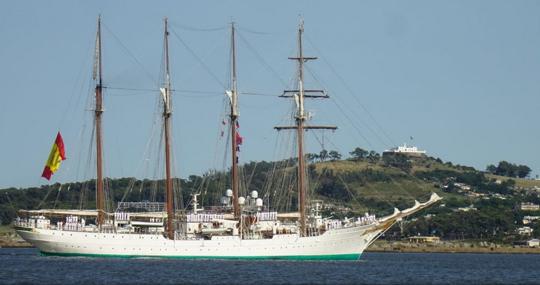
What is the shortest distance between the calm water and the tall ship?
235cm

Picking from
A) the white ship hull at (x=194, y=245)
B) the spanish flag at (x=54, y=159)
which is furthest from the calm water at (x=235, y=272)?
the spanish flag at (x=54, y=159)

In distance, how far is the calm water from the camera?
10544cm

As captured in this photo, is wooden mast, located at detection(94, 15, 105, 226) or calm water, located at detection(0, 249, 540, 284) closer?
calm water, located at detection(0, 249, 540, 284)

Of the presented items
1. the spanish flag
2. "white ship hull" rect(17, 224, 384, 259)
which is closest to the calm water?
"white ship hull" rect(17, 224, 384, 259)

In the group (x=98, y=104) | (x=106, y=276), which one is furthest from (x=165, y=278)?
(x=98, y=104)

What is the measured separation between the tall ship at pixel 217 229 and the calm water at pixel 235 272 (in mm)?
2349

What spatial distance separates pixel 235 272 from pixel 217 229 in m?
27.0

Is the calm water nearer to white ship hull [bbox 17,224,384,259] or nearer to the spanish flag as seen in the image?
white ship hull [bbox 17,224,384,259]

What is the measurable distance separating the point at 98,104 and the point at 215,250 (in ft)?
73.2

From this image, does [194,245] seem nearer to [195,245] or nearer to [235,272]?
[195,245]

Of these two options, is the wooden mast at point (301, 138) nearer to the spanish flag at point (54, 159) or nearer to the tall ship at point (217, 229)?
the tall ship at point (217, 229)

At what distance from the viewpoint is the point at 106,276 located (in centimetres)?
10869

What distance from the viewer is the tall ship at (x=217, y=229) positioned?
14062 cm

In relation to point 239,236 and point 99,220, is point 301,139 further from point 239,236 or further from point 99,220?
point 99,220
